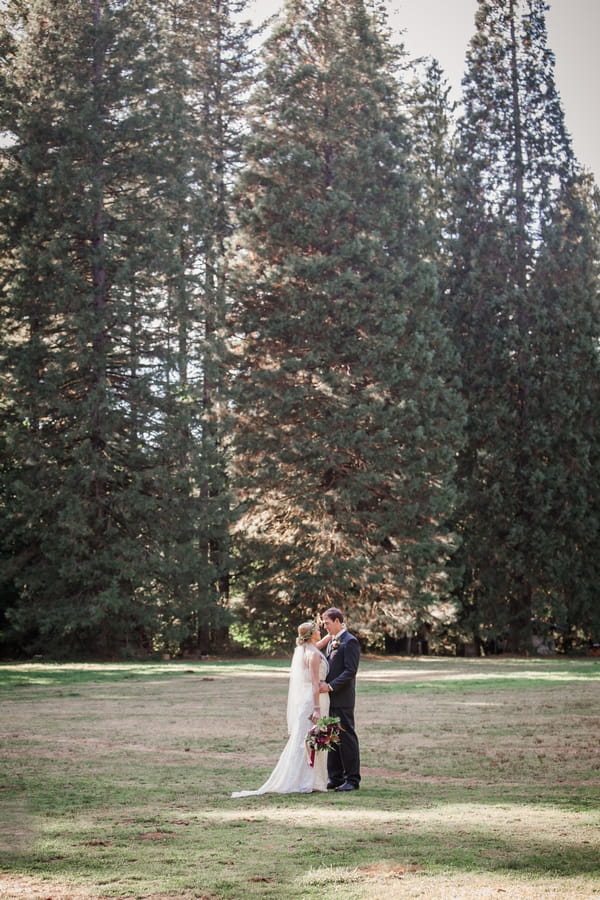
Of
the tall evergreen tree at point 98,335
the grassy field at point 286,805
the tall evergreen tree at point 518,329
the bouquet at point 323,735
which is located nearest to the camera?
the grassy field at point 286,805

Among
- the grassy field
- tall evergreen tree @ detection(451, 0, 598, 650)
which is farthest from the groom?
tall evergreen tree @ detection(451, 0, 598, 650)

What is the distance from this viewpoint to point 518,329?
34.7m

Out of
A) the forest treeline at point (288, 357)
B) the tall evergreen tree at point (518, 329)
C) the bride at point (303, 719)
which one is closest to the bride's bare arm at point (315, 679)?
the bride at point (303, 719)

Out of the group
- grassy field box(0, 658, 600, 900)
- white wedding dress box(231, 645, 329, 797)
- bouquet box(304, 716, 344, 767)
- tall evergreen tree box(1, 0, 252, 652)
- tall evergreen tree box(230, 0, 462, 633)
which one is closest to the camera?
grassy field box(0, 658, 600, 900)

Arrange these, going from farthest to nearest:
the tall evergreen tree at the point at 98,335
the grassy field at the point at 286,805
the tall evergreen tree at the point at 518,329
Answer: the tall evergreen tree at the point at 518,329, the tall evergreen tree at the point at 98,335, the grassy field at the point at 286,805

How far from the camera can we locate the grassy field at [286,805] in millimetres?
5996

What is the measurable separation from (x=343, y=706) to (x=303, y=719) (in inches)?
14.6

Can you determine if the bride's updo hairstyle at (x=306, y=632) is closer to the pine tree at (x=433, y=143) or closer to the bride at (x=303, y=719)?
the bride at (x=303, y=719)

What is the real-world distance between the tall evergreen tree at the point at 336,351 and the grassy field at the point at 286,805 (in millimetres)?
13824

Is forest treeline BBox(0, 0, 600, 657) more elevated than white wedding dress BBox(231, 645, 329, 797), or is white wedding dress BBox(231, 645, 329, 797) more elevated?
forest treeline BBox(0, 0, 600, 657)

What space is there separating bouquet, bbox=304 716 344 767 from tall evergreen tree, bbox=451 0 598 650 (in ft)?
81.1

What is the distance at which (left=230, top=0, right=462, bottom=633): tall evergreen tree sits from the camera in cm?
3133

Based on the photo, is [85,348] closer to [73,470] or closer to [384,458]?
[73,470]

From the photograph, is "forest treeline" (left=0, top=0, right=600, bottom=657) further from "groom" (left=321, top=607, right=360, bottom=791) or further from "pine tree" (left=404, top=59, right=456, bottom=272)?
"groom" (left=321, top=607, right=360, bottom=791)
